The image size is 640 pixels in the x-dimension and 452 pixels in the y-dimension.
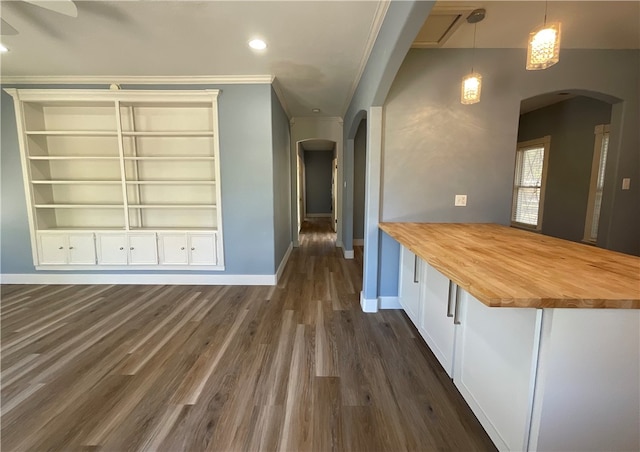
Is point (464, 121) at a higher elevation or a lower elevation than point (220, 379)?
higher

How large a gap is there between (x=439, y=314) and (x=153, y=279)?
11.3 ft

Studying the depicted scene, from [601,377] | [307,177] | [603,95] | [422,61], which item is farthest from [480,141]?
[307,177]

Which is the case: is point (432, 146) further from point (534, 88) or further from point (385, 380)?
point (385, 380)

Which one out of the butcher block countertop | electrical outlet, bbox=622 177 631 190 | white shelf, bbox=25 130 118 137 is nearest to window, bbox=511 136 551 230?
electrical outlet, bbox=622 177 631 190

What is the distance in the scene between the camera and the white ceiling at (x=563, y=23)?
1952 mm

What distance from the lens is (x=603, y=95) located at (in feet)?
8.66

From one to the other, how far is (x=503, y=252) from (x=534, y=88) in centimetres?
208

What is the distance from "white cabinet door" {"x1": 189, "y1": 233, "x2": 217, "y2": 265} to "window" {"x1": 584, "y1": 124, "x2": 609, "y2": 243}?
5582 millimetres

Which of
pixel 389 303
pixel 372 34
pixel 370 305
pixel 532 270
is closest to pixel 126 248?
pixel 370 305

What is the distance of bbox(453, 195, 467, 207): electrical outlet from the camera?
2629 mm

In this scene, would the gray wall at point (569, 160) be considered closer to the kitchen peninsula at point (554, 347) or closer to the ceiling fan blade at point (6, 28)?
the kitchen peninsula at point (554, 347)

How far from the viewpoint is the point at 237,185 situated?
10.8ft

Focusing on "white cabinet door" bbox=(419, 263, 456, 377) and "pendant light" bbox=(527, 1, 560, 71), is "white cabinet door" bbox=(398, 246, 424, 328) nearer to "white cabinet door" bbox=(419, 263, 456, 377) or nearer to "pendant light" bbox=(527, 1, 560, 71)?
"white cabinet door" bbox=(419, 263, 456, 377)

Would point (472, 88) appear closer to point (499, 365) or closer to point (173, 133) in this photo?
point (499, 365)
